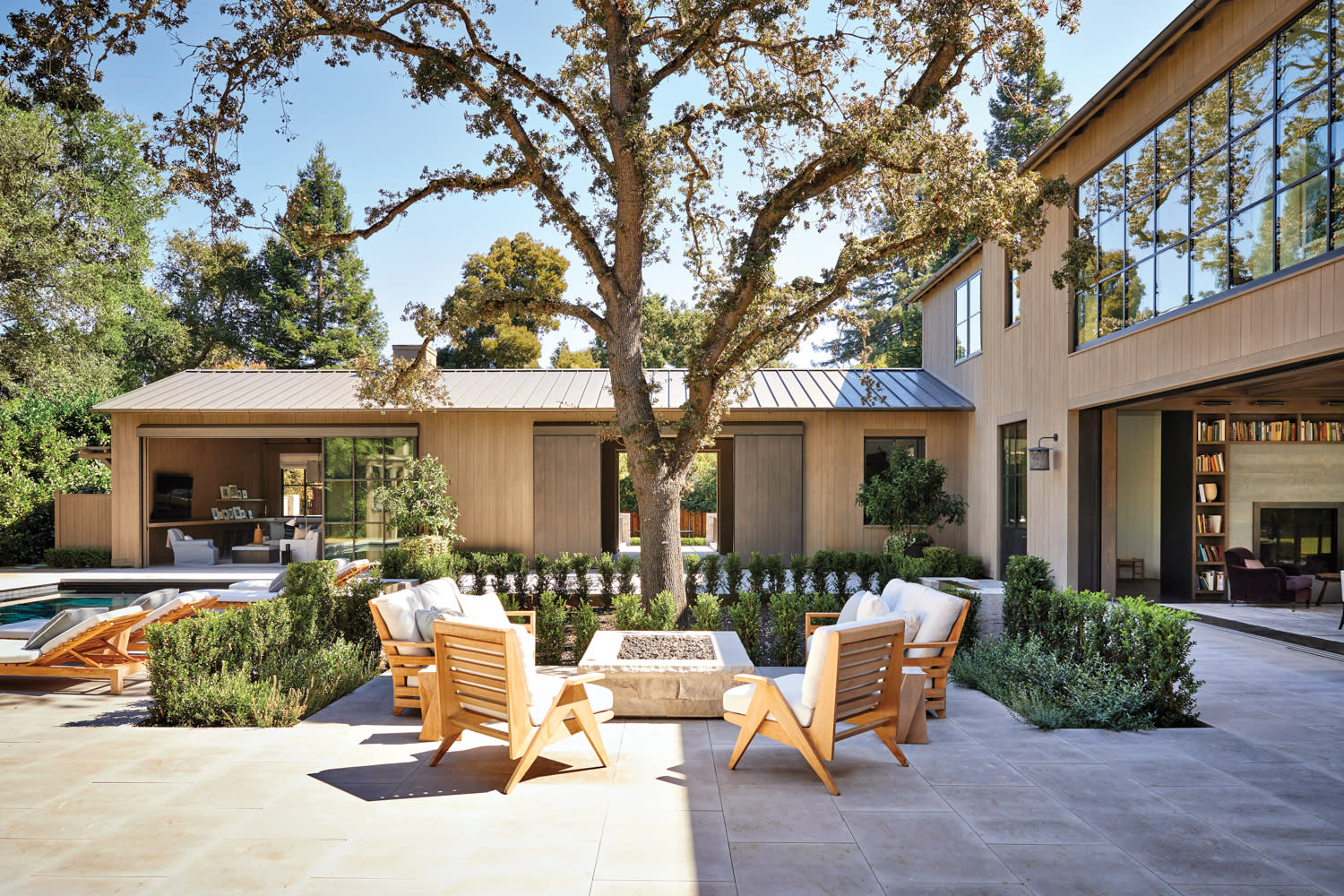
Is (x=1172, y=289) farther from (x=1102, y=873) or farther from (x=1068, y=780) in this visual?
(x=1102, y=873)

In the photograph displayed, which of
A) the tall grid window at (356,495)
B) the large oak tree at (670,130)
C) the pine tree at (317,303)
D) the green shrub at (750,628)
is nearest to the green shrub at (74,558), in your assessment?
the tall grid window at (356,495)

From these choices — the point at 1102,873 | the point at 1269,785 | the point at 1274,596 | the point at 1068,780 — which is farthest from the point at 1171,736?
the point at 1274,596

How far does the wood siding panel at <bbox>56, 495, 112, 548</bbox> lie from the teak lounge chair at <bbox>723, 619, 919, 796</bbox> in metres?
14.3

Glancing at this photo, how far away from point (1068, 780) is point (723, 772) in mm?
1771

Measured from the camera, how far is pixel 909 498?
36.7 feet

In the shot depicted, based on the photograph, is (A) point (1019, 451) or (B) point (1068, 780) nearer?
(B) point (1068, 780)

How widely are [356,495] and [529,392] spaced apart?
3480 mm

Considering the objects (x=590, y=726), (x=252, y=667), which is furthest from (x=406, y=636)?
(x=590, y=726)

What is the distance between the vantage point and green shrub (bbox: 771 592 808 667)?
7.07m

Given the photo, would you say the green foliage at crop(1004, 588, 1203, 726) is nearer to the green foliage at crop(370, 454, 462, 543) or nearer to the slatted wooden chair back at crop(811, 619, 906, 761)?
the slatted wooden chair back at crop(811, 619, 906, 761)

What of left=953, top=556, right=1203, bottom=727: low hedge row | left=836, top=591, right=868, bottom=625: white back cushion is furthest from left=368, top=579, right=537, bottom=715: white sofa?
left=953, top=556, right=1203, bottom=727: low hedge row

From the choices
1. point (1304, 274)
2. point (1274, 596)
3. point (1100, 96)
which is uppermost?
point (1100, 96)

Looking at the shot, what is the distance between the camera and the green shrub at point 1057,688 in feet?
17.0

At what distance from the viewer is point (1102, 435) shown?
9797 millimetres
